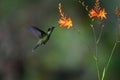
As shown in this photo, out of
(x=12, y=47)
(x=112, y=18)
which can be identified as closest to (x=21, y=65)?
(x=12, y=47)

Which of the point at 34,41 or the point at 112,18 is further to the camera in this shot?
the point at 34,41

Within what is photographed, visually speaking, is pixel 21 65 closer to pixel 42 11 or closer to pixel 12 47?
pixel 12 47

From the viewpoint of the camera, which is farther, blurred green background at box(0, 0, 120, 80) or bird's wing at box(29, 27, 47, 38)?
blurred green background at box(0, 0, 120, 80)

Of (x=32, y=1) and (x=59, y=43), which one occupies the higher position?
(x=32, y=1)

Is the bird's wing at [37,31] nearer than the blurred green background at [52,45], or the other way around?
the bird's wing at [37,31]

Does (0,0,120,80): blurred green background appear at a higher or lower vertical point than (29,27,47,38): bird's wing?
lower

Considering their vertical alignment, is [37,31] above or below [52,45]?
above

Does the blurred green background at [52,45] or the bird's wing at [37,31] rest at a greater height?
the bird's wing at [37,31]

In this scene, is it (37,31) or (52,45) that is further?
(52,45)
